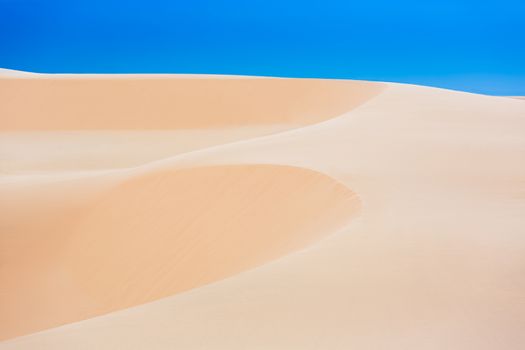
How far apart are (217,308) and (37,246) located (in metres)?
5.03

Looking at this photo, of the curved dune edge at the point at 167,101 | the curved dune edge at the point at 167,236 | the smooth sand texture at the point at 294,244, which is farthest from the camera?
the curved dune edge at the point at 167,101

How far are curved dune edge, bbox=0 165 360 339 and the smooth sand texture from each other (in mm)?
21

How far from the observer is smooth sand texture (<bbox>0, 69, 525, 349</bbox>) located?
3.44 meters

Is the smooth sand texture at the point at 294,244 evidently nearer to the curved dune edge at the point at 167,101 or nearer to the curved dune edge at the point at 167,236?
the curved dune edge at the point at 167,236

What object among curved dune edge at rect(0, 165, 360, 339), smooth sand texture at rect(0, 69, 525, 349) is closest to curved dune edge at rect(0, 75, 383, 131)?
smooth sand texture at rect(0, 69, 525, 349)

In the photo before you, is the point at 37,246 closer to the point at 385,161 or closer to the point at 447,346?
the point at 385,161

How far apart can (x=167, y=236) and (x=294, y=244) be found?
2608 mm

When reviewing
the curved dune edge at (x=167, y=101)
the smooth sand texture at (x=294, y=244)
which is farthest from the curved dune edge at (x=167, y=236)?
the curved dune edge at (x=167, y=101)

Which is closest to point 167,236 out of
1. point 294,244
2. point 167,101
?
point 294,244

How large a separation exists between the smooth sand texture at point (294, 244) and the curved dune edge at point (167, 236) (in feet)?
0.07

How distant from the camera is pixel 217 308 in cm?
366

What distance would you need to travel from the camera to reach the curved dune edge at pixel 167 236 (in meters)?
6.38

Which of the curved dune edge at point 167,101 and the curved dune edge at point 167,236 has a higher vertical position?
the curved dune edge at point 167,101

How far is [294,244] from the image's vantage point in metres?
5.34
